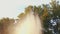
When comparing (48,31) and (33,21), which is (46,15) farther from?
(33,21)

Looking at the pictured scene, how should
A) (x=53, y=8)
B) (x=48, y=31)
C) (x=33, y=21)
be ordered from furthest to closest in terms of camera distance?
(x=53, y=8) < (x=48, y=31) < (x=33, y=21)

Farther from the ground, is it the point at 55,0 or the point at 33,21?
the point at 55,0

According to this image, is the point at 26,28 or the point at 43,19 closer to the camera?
the point at 26,28

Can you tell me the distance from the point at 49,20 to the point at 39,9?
6.28ft

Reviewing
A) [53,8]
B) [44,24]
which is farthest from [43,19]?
[53,8]

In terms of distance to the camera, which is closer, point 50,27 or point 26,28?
point 26,28

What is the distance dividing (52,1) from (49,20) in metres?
2.45

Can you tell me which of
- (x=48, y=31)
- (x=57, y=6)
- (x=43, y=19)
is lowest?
(x=48, y=31)

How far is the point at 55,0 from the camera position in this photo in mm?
23562

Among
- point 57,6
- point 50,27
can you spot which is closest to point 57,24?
point 50,27

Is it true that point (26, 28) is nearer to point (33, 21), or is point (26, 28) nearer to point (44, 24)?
point (33, 21)

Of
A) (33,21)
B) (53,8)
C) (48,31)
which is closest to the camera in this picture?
(33,21)

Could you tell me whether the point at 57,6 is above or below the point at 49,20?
above

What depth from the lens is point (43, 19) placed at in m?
22.8
